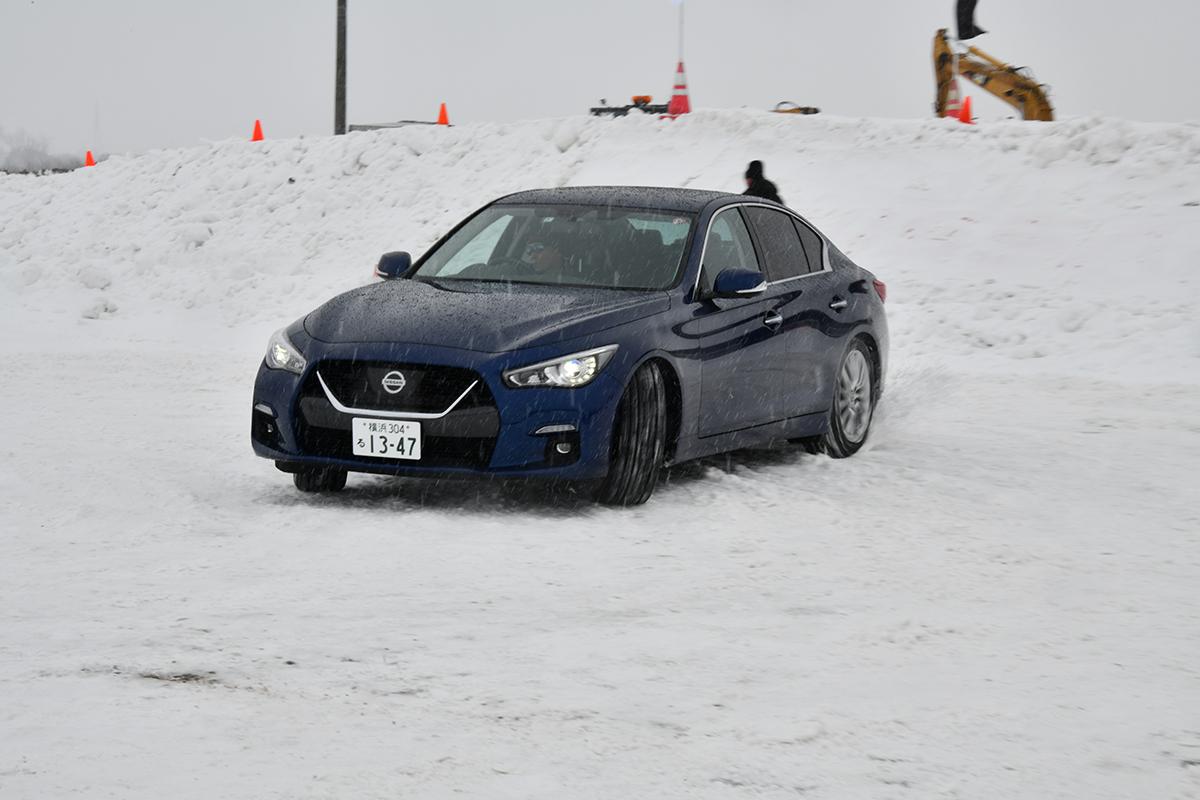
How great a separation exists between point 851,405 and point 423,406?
10.8ft

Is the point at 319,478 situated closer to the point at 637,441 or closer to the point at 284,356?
the point at 284,356

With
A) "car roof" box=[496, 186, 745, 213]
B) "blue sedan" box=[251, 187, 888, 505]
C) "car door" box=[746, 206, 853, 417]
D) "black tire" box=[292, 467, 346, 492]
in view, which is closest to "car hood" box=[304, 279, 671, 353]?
"blue sedan" box=[251, 187, 888, 505]

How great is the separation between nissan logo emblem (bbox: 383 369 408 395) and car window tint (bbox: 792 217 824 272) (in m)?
3.05

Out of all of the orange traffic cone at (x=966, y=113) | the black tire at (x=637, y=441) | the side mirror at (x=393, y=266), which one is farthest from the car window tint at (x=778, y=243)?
the orange traffic cone at (x=966, y=113)

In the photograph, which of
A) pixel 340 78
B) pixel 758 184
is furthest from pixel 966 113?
pixel 340 78

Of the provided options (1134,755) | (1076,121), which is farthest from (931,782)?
(1076,121)

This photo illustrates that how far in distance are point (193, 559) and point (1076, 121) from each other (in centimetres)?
1886

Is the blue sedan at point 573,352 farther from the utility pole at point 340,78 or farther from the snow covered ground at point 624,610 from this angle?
the utility pole at point 340,78

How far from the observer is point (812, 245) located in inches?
391

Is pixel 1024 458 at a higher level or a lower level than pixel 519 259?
lower

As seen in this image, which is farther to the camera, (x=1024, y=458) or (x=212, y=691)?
(x=1024, y=458)

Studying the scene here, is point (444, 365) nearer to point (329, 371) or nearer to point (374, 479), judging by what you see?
point (329, 371)

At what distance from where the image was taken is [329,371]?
763 cm

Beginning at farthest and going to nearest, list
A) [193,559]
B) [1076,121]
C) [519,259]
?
1. [1076,121]
2. [519,259]
3. [193,559]
